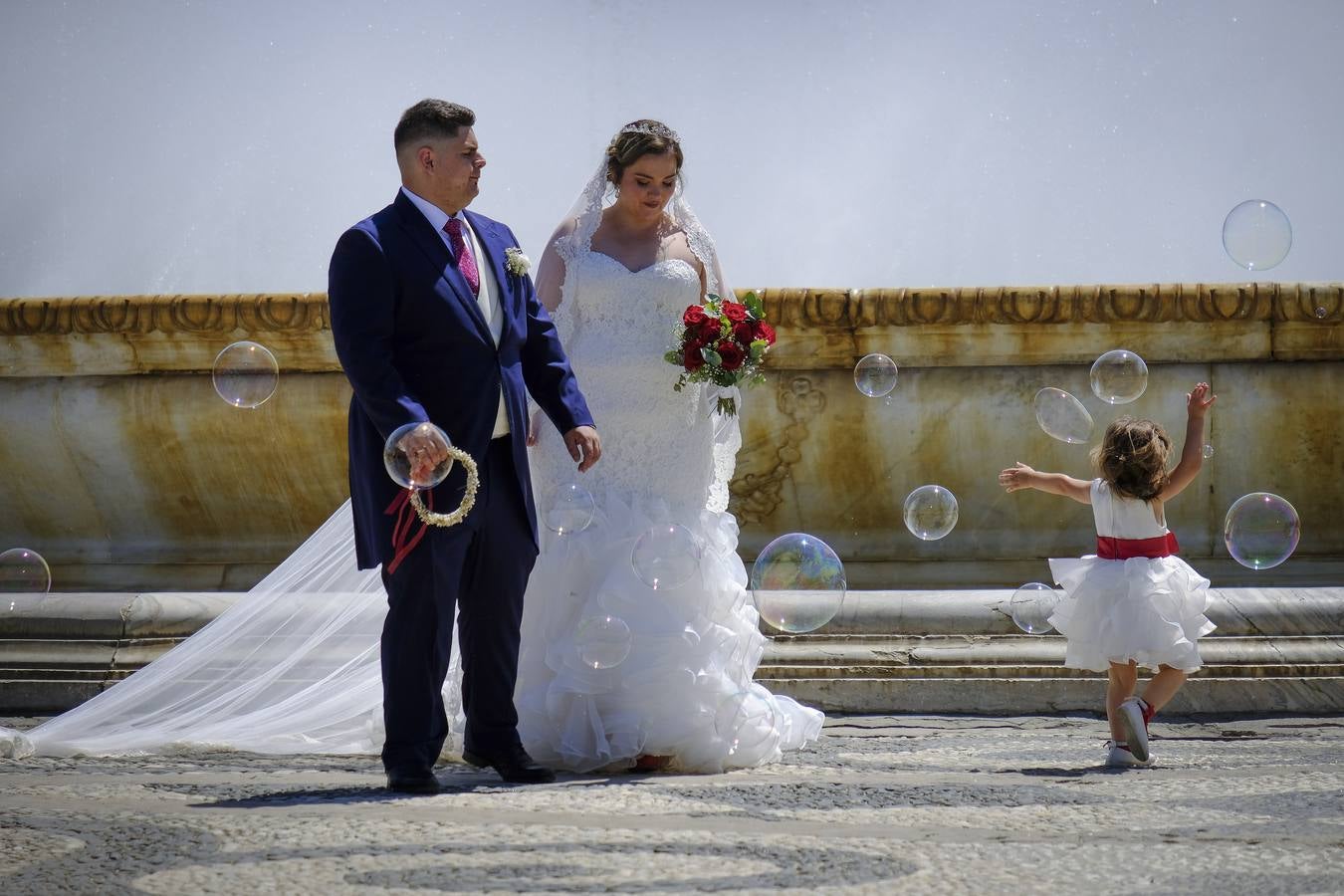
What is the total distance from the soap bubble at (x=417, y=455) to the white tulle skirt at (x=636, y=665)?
90cm

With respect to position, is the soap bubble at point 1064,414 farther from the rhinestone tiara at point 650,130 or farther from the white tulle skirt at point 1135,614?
the rhinestone tiara at point 650,130

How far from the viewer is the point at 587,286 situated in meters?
4.78

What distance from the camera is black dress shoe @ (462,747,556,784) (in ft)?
13.3

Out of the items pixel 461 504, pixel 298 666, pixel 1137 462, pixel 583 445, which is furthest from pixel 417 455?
pixel 1137 462

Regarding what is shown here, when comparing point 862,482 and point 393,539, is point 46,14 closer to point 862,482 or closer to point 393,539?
point 862,482

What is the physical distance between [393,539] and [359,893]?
144cm

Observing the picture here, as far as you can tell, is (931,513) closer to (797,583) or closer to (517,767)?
(797,583)

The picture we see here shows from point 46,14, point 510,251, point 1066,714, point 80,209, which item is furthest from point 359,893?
point 46,14

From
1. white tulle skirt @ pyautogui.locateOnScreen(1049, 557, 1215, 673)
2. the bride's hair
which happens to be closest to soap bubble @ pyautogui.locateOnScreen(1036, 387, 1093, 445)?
white tulle skirt @ pyautogui.locateOnScreen(1049, 557, 1215, 673)

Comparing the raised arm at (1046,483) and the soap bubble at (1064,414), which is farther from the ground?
the soap bubble at (1064,414)

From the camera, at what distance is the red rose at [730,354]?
15.1ft

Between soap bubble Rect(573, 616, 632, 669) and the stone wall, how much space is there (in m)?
2.88

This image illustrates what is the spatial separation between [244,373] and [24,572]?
1053 millimetres

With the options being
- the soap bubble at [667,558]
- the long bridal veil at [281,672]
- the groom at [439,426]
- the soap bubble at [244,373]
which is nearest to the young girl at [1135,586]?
the soap bubble at [667,558]
